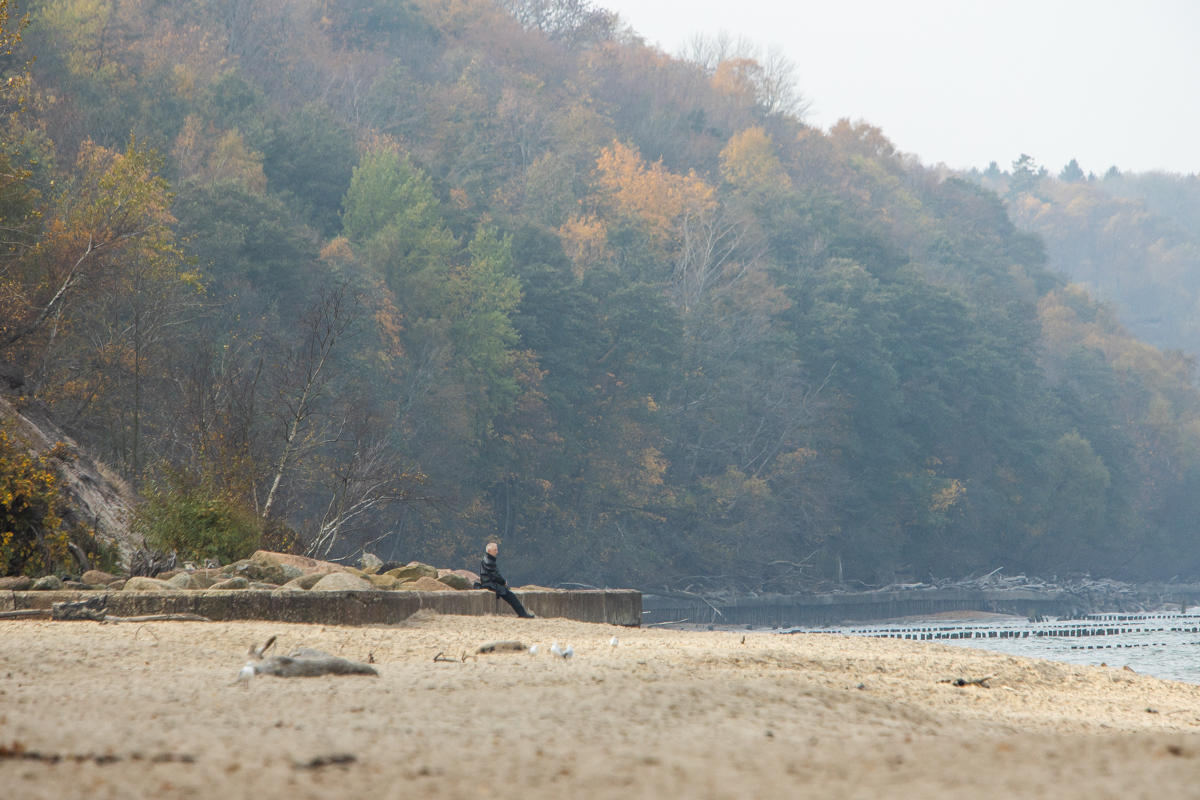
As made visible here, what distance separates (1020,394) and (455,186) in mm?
37278

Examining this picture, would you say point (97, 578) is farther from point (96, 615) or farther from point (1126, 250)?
point (1126, 250)

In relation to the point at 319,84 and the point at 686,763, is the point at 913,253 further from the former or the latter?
the point at 686,763

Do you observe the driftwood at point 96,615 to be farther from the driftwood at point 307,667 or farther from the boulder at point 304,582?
the driftwood at point 307,667

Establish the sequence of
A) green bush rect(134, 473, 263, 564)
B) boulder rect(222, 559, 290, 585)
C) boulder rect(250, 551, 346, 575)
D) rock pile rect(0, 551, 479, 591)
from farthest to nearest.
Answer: green bush rect(134, 473, 263, 564) → boulder rect(250, 551, 346, 575) → boulder rect(222, 559, 290, 585) → rock pile rect(0, 551, 479, 591)

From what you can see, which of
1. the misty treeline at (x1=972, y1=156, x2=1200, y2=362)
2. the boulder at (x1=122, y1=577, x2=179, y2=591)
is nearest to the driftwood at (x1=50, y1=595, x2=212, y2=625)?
the boulder at (x1=122, y1=577, x2=179, y2=591)

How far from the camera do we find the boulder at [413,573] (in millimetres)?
13523

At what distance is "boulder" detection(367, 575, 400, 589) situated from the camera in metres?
12.0

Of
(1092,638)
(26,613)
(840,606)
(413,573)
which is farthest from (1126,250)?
(26,613)

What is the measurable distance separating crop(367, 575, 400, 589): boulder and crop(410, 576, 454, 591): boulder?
123mm

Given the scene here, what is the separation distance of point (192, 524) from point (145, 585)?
12.3 feet

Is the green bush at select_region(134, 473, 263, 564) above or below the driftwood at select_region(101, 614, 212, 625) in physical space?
above

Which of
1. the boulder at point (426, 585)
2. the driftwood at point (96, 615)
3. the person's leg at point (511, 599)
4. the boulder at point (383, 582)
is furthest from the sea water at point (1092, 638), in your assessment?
the driftwood at point (96, 615)

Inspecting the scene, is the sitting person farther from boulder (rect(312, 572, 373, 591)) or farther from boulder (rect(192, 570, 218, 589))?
boulder (rect(192, 570, 218, 589))

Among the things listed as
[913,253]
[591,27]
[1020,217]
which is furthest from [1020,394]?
[1020,217]
